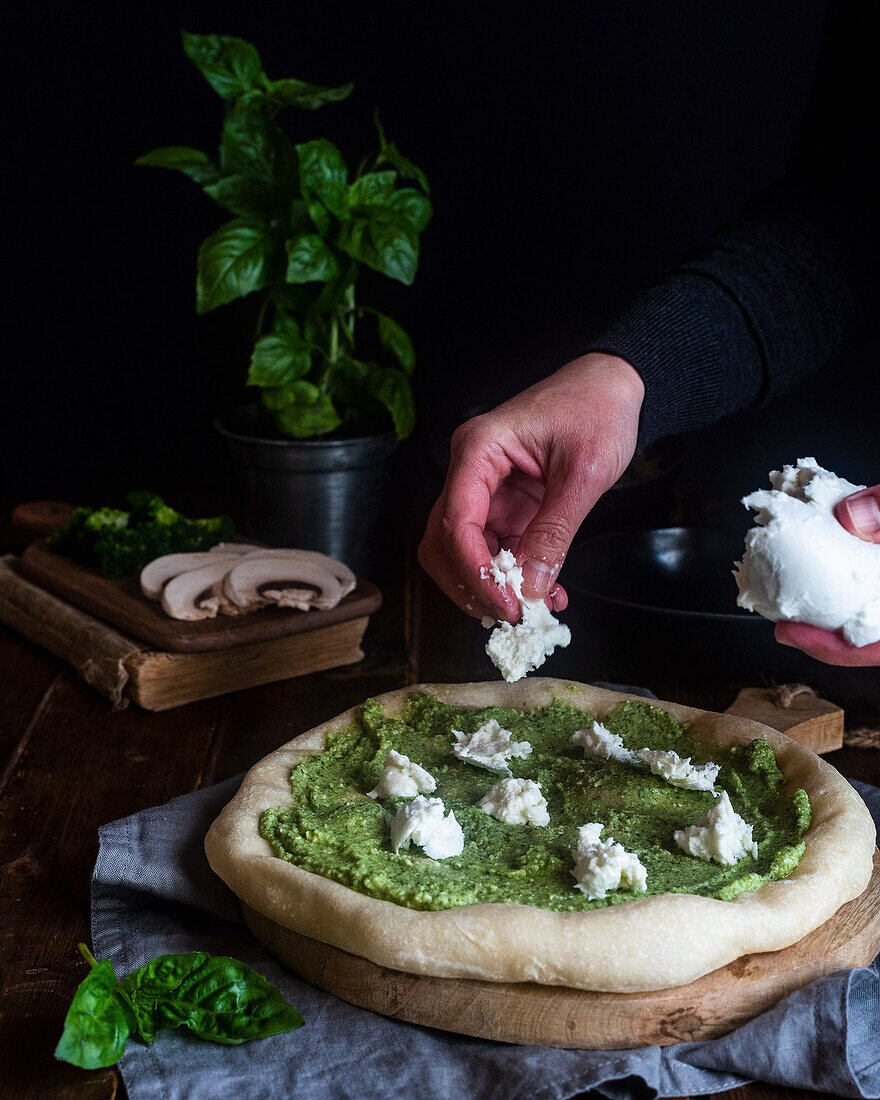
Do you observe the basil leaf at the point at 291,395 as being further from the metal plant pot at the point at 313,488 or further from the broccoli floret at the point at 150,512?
the broccoli floret at the point at 150,512

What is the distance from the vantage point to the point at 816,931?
1431mm

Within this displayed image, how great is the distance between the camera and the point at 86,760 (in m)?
2.15

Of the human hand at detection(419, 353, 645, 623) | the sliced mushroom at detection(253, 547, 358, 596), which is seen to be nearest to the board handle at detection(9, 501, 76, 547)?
the sliced mushroom at detection(253, 547, 358, 596)

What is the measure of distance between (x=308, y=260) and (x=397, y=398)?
0.45 m

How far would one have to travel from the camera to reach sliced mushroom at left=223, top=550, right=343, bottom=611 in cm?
254

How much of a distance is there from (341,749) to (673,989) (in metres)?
0.77

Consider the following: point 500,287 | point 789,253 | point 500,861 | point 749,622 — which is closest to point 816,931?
point 500,861

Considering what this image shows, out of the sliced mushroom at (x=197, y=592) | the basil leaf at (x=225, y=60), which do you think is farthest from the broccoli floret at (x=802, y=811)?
the basil leaf at (x=225, y=60)

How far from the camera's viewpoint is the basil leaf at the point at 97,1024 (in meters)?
1.25

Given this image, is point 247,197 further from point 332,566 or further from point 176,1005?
point 176,1005

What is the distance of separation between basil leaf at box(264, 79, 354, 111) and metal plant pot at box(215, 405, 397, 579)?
Answer: 2.93ft

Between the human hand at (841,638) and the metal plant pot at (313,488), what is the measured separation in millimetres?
1648

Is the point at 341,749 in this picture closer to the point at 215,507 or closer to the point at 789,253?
the point at 789,253

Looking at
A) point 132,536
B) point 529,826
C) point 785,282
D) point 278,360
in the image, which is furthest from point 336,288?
point 529,826
